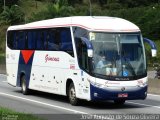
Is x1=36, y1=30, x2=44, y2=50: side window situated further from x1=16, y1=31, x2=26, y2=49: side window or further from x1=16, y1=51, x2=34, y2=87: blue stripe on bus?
x1=16, y1=31, x2=26, y2=49: side window

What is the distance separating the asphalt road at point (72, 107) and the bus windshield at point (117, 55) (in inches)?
51.4

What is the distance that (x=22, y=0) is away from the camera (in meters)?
127

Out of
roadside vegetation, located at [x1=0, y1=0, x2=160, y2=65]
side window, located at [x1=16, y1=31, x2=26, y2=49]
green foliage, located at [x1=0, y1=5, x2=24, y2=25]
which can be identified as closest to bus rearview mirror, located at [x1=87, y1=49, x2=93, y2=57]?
side window, located at [x1=16, y1=31, x2=26, y2=49]

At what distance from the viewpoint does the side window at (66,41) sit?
824 inches

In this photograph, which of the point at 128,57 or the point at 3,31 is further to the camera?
the point at 3,31

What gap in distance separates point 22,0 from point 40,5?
423cm

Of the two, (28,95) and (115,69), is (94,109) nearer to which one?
(115,69)

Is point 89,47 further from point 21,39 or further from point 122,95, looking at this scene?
point 21,39

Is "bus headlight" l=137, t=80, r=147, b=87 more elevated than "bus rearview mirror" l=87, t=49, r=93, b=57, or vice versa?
"bus rearview mirror" l=87, t=49, r=93, b=57

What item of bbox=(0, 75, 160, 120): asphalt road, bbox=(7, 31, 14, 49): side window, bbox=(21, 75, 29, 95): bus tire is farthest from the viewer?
bbox=(7, 31, 14, 49): side window

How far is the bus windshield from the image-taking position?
19.2m

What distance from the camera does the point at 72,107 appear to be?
20.1 metres

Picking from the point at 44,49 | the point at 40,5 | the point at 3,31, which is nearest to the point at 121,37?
the point at 44,49

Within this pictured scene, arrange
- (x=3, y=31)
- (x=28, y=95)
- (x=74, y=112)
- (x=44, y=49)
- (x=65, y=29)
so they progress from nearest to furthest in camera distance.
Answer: (x=74, y=112)
(x=65, y=29)
(x=44, y=49)
(x=28, y=95)
(x=3, y=31)
